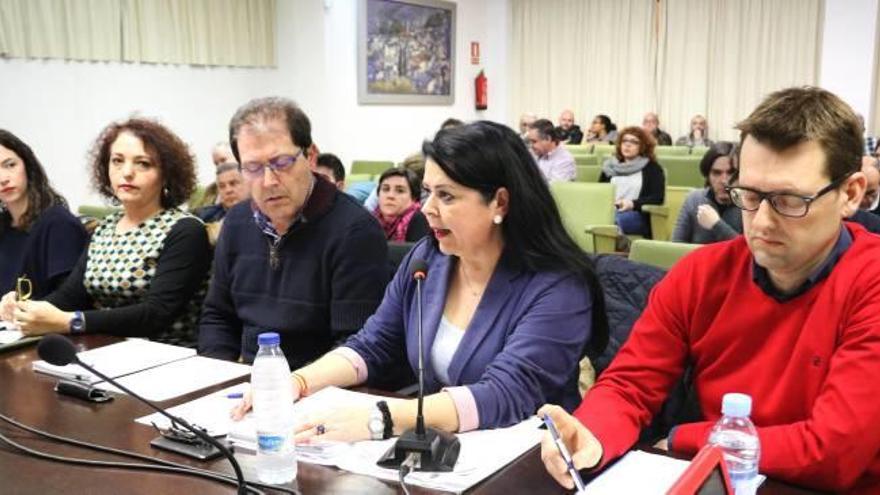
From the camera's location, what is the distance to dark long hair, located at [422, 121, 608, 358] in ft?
5.38

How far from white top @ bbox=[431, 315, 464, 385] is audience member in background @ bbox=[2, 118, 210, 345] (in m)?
0.98

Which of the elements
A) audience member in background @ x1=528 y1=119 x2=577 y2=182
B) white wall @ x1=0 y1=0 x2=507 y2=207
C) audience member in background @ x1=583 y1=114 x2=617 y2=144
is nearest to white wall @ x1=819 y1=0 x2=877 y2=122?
audience member in background @ x1=583 y1=114 x2=617 y2=144

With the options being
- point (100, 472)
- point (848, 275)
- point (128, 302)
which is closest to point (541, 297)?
point (848, 275)

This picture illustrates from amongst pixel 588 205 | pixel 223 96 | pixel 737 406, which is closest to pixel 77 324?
pixel 737 406

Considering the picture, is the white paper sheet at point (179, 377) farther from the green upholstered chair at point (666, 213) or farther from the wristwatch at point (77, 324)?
the green upholstered chair at point (666, 213)

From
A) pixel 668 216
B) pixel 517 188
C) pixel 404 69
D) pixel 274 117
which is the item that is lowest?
pixel 668 216

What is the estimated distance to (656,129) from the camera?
1005 centimetres

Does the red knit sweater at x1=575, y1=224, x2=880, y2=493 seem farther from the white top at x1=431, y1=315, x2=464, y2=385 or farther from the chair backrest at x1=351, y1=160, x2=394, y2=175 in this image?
the chair backrest at x1=351, y1=160, x2=394, y2=175

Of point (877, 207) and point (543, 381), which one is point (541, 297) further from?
point (877, 207)

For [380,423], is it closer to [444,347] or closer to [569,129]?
[444,347]

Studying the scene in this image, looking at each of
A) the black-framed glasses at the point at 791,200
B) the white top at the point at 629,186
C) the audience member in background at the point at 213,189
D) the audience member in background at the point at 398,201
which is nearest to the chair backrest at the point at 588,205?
the audience member in background at the point at 398,201

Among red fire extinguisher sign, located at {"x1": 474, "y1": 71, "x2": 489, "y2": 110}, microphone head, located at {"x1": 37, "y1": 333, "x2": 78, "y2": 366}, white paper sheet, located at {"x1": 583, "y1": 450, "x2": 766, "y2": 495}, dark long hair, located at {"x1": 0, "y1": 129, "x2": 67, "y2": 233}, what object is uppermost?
red fire extinguisher sign, located at {"x1": 474, "y1": 71, "x2": 489, "y2": 110}

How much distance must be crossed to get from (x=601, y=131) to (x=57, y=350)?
965cm

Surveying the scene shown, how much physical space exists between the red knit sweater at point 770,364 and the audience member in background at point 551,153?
5.54 meters
